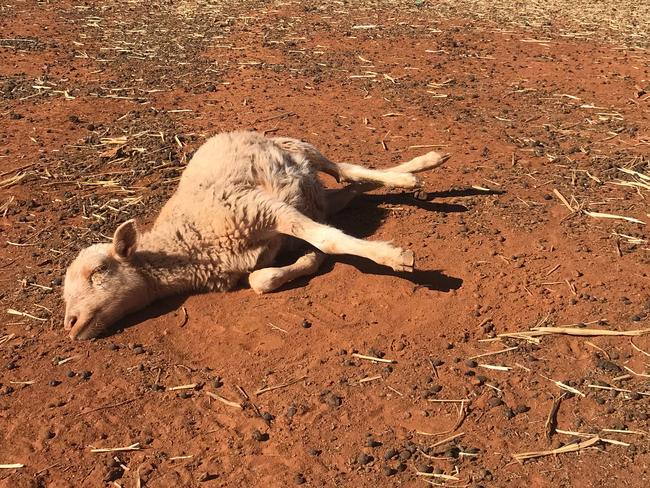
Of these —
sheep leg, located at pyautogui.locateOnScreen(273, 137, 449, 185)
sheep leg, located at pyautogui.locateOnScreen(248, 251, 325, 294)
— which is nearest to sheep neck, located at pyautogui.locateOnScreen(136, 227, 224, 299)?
sheep leg, located at pyautogui.locateOnScreen(248, 251, 325, 294)

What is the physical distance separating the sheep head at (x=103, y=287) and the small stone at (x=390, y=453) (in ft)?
8.59

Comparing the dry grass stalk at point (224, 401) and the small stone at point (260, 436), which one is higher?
the small stone at point (260, 436)

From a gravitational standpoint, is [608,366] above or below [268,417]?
above

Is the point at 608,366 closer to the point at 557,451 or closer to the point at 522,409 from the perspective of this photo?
the point at 522,409

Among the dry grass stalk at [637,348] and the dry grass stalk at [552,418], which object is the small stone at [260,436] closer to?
the dry grass stalk at [552,418]

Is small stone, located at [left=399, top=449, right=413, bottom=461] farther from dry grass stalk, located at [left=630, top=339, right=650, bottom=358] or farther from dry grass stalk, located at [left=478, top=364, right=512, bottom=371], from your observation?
dry grass stalk, located at [left=630, top=339, right=650, bottom=358]

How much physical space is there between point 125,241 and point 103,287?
399 millimetres

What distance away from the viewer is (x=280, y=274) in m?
5.49

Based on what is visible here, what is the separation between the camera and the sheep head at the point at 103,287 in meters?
5.29

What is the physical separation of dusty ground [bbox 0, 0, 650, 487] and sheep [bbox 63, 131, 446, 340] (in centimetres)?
19

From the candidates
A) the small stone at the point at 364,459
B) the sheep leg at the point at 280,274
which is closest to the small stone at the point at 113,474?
the small stone at the point at 364,459

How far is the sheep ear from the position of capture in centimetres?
536

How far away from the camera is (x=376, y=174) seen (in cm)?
655

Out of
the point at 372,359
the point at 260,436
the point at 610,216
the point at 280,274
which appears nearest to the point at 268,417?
the point at 260,436
